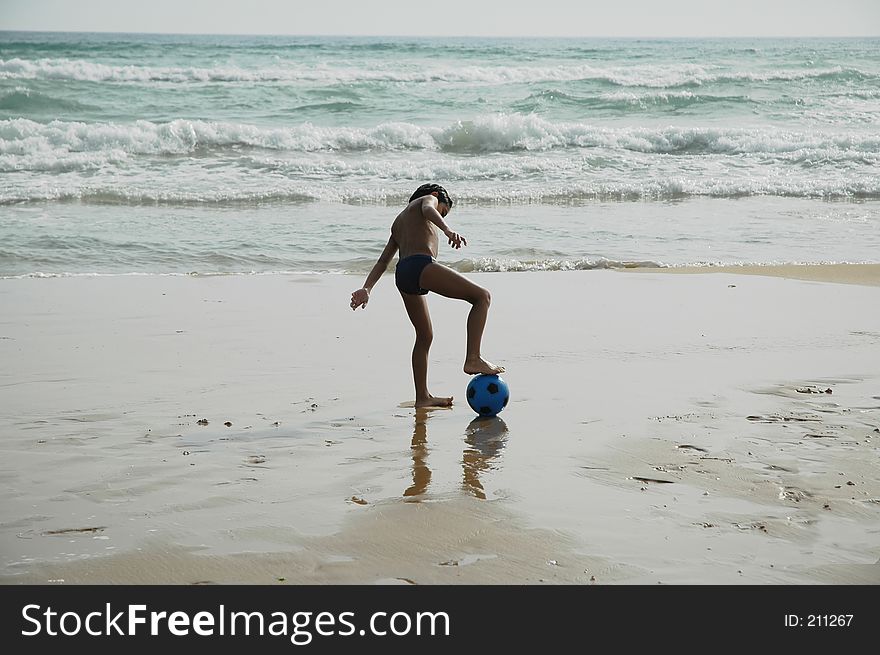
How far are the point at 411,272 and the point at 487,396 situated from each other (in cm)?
96

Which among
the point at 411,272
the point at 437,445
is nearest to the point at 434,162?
the point at 411,272

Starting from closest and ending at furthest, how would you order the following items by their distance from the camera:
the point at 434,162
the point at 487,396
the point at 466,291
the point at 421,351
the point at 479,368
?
the point at 487,396 → the point at 479,368 → the point at 466,291 → the point at 421,351 → the point at 434,162

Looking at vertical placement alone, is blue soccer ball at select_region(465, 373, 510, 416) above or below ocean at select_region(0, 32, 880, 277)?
below

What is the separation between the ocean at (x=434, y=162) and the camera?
12094 mm

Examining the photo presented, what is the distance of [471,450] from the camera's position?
5309mm

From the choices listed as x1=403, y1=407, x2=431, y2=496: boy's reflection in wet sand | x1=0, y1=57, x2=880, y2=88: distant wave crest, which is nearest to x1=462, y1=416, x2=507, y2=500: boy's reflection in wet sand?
x1=403, y1=407, x2=431, y2=496: boy's reflection in wet sand

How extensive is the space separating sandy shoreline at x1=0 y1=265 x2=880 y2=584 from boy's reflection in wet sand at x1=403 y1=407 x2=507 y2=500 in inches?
0.8

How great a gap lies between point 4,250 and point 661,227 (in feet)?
27.8

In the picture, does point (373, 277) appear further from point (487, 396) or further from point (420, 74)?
point (420, 74)

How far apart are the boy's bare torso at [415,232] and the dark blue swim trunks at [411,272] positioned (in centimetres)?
4

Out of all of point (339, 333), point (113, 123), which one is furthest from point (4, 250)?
point (113, 123)

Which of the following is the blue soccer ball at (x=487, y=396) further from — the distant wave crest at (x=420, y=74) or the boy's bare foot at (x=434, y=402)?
the distant wave crest at (x=420, y=74)

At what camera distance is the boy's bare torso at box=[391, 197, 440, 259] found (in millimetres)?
6164

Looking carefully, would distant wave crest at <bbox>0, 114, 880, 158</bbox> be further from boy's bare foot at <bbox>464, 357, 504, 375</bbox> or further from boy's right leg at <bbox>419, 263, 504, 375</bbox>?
boy's bare foot at <bbox>464, 357, 504, 375</bbox>
